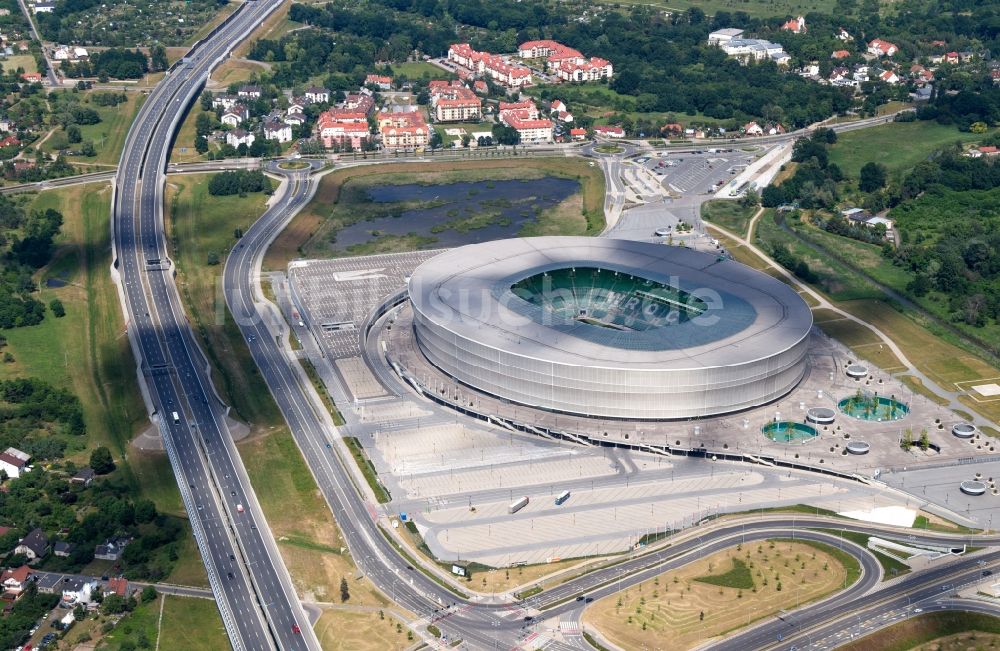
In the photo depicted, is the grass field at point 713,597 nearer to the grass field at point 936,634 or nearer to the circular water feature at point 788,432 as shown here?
the grass field at point 936,634

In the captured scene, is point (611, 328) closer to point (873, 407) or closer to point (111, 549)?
point (873, 407)

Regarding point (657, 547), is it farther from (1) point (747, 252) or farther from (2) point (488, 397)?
(1) point (747, 252)

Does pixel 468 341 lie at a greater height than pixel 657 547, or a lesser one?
greater

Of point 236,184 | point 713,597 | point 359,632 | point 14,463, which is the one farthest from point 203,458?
point 236,184

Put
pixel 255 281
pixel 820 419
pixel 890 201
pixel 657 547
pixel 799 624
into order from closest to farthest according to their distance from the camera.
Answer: pixel 799 624, pixel 657 547, pixel 820 419, pixel 255 281, pixel 890 201

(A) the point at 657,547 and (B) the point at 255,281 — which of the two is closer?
(A) the point at 657,547

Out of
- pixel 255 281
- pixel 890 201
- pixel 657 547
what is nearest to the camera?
pixel 657 547

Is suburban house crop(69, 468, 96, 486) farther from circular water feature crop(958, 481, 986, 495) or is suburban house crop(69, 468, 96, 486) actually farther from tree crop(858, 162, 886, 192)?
tree crop(858, 162, 886, 192)

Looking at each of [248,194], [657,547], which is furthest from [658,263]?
[248,194]

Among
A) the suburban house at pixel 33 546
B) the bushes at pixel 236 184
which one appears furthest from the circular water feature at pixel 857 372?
the bushes at pixel 236 184
